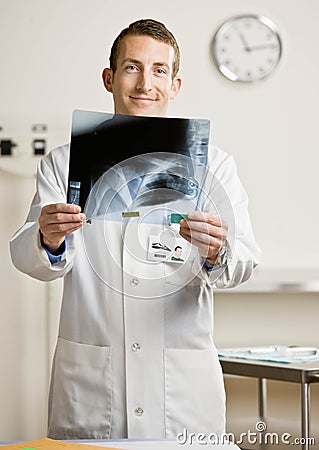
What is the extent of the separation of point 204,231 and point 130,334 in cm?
31

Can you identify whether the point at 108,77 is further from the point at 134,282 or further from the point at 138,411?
the point at 138,411

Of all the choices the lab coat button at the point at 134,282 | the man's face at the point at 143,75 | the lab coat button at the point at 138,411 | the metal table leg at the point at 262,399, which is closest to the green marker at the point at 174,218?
the lab coat button at the point at 134,282

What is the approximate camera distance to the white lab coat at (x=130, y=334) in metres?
1.63

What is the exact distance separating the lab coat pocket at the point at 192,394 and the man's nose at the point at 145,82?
1.82 ft

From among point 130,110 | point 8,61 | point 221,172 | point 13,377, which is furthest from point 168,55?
point 13,377

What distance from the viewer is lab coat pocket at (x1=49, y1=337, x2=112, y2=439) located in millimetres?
1638

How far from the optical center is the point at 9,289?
3.32 meters

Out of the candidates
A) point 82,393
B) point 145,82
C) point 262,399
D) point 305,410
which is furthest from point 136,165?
point 262,399

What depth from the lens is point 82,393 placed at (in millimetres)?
1661

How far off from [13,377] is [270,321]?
3.62 ft

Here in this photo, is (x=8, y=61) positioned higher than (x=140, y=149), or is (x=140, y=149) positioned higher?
(x=8, y=61)

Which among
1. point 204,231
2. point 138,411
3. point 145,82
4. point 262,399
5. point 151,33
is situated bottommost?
point 262,399

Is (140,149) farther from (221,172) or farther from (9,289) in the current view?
(9,289)

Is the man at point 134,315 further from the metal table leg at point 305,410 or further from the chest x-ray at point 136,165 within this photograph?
the metal table leg at point 305,410
